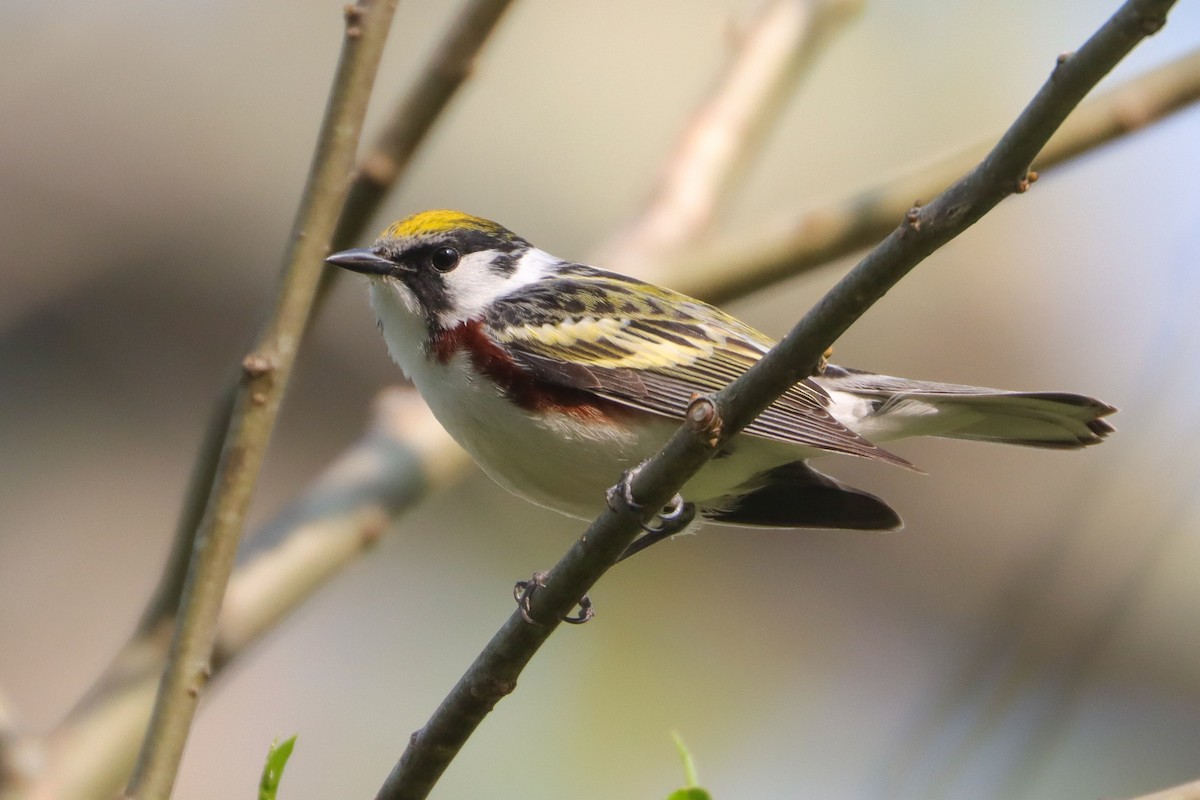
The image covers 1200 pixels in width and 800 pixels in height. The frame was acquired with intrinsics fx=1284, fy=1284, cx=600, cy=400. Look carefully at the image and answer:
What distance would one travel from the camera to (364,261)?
139 inches

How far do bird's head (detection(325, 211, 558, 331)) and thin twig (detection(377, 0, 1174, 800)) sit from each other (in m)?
1.46

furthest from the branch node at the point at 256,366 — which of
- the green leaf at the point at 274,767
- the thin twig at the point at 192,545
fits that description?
the green leaf at the point at 274,767

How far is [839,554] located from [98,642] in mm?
4209

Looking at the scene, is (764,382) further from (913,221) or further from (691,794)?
(691,794)

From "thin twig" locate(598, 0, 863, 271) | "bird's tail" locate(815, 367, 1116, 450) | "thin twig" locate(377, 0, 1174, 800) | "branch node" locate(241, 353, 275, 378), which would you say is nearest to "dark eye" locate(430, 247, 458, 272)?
"thin twig" locate(598, 0, 863, 271)

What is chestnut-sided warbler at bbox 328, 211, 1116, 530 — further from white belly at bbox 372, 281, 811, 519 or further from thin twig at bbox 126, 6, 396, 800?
thin twig at bbox 126, 6, 396, 800

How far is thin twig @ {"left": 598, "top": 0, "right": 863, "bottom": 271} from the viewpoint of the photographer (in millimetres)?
4730

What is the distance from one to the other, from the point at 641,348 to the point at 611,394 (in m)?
0.30

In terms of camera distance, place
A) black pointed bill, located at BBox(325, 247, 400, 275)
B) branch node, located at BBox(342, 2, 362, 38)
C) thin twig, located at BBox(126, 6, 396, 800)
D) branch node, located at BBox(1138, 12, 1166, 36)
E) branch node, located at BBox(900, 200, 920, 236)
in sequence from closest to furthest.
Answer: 1. branch node, located at BBox(1138, 12, 1166, 36)
2. branch node, located at BBox(900, 200, 920, 236)
3. thin twig, located at BBox(126, 6, 396, 800)
4. branch node, located at BBox(342, 2, 362, 38)
5. black pointed bill, located at BBox(325, 247, 400, 275)

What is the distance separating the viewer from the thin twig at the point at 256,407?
2301mm

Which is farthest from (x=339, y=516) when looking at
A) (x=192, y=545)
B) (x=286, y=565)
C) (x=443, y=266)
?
(x=443, y=266)

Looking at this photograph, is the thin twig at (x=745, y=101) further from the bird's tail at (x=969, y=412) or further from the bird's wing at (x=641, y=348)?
the bird's tail at (x=969, y=412)

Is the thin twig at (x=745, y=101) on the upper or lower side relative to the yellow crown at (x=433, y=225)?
upper

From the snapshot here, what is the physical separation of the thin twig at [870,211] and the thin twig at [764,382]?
1861 millimetres
